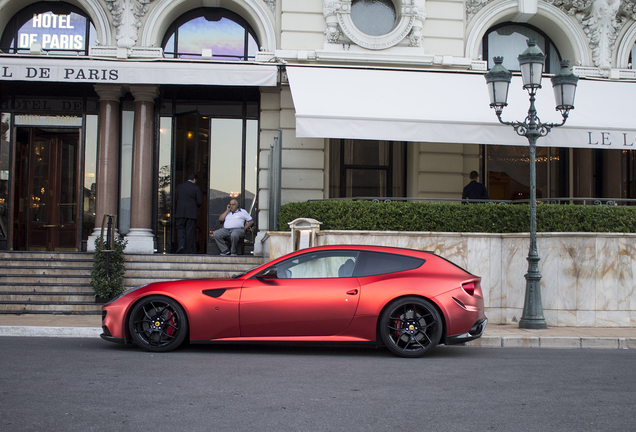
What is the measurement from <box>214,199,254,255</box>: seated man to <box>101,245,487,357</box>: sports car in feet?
20.8

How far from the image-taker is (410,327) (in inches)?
275

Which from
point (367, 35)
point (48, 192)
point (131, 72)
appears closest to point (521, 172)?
point (367, 35)

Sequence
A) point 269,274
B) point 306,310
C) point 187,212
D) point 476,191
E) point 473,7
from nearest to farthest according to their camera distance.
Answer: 1. point 306,310
2. point 269,274
3. point 476,191
4. point 187,212
5. point 473,7

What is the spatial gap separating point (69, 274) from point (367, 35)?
8.59m

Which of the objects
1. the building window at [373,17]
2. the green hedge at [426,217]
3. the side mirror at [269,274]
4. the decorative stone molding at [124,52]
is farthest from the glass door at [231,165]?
the side mirror at [269,274]

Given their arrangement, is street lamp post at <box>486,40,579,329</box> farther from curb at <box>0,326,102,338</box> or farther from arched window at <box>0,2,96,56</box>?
arched window at <box>0,2,96,56</box>

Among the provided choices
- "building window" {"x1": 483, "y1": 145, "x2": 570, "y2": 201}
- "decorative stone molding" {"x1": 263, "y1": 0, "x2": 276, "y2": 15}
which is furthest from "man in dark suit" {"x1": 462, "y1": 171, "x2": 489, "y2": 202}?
"decorative stone molding" {"x1": 263, "y1": 0, "x2": 276, "y2": 15}

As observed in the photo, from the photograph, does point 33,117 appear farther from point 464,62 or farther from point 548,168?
point 548,168

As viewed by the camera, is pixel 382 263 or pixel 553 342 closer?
pixel 382 263

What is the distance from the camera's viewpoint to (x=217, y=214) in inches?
600

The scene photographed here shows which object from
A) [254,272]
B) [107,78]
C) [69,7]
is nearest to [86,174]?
[107,78]

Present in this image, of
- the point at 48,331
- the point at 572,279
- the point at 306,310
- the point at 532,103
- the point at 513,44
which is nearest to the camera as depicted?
the point at 306,310

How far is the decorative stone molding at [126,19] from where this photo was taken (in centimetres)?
1418

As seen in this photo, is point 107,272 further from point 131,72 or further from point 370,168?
point 370,168
